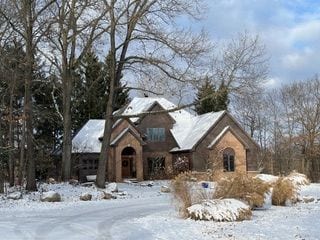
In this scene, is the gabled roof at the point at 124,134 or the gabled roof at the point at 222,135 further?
the gabled roof at the point at 222,135

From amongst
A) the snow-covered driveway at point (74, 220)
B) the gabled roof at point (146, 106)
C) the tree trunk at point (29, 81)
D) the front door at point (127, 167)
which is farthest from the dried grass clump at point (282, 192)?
the gabled roof at point (146, 106)

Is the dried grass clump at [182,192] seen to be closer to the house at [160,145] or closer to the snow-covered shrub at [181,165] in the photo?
the house at [160,145]

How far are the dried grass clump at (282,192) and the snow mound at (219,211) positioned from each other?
4679mm

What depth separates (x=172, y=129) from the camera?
52500 millimetres

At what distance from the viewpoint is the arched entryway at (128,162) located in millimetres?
47844

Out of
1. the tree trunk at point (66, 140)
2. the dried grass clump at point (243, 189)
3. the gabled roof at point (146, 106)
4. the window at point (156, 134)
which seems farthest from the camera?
the window at point (156, 134)

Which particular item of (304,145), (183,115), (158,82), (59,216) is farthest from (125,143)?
(59,216)

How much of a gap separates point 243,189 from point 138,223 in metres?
4.55

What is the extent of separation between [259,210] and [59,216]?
7281 mm

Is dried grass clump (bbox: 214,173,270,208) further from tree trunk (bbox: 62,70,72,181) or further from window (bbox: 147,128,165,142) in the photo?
window (bbox: 147,128,165,142)

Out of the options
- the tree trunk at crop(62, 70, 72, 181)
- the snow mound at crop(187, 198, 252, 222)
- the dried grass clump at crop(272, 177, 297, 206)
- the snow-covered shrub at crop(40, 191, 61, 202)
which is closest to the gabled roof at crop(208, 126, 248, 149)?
the tree trunk at crop(62, 70, 72, 181)

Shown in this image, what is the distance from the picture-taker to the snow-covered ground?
44.9 ft

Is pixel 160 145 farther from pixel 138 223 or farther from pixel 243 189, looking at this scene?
pixel 138 223

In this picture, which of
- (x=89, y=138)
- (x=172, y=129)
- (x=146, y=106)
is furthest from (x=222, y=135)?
(x=89, y=138)
